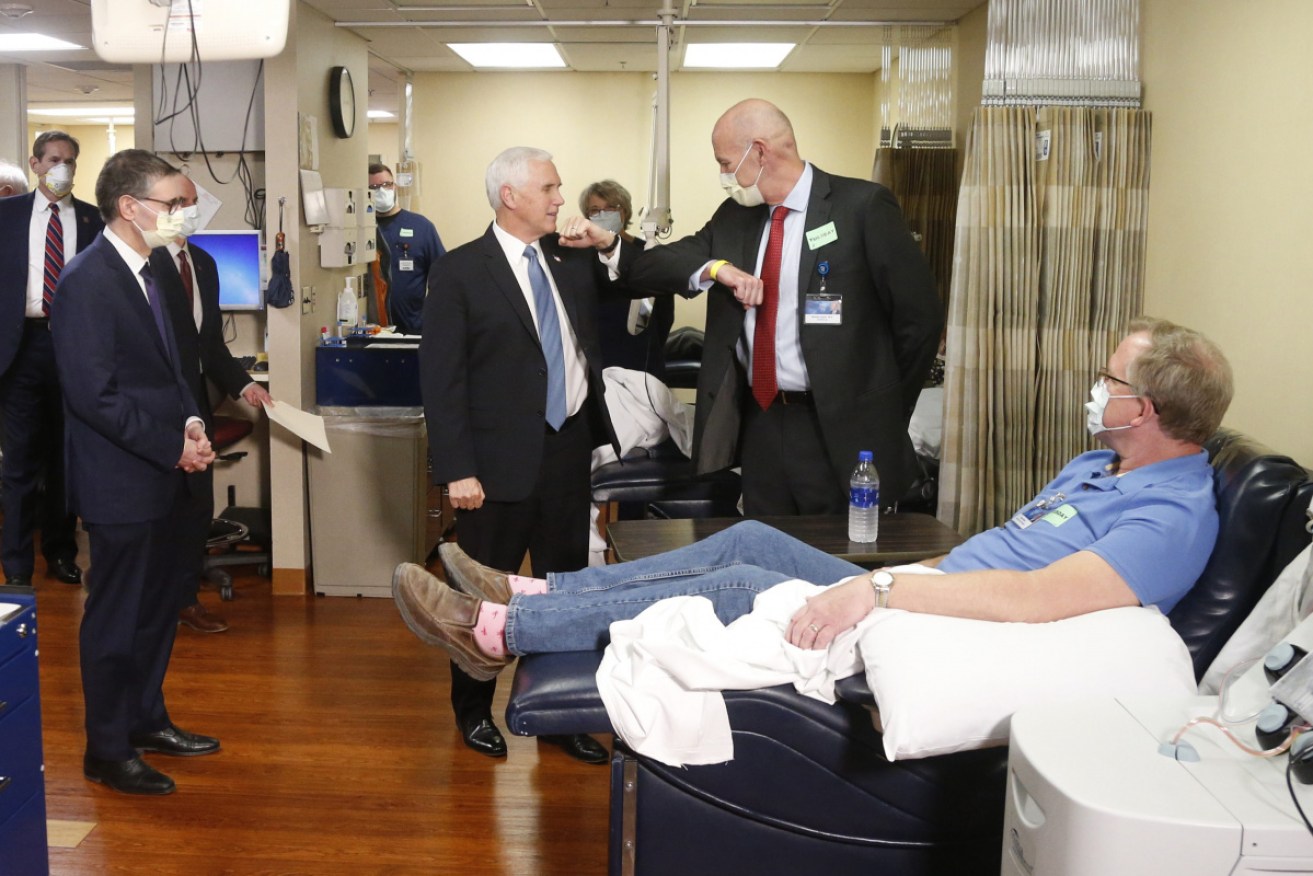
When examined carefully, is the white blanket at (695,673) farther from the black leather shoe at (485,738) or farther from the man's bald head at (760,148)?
the man's bald head at (760,148)

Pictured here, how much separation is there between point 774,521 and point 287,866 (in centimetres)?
141

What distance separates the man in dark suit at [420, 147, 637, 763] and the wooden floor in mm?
213

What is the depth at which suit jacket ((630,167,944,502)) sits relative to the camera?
326cm

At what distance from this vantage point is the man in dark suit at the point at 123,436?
2943 millimetres

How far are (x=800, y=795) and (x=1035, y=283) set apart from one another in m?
2.21

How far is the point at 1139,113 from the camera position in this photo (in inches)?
147

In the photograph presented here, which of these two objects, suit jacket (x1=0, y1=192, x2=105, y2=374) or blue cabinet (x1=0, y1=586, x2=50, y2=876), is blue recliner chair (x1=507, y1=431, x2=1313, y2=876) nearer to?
blue cabinet (x1=0, y1=586, x2=50, y2=876)

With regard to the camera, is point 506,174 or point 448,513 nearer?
point 506,174

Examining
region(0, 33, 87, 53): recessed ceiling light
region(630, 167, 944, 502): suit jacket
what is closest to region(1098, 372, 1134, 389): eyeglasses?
region(630, 167, 944, 502): suit jacket

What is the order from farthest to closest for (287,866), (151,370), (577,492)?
1. (577,492)
2. (151,370)
3. (287,866)

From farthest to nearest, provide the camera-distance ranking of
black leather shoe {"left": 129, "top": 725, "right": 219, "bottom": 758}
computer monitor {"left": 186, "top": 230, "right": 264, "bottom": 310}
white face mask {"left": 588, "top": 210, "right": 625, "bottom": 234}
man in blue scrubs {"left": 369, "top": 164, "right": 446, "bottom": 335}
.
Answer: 1. man in blue scrubs {"left": 369, "top": 164, "right": 446, "bottom": 335}
2. computer monitor {"left": 186, "top": 230, "right": 264, "bottom": 310}
3. white face mask {"left": 588, "top": 210, "right": 625, "bottom": 234}
4. black leather shoe {"left": 129, "top": 725, "right": 219, "bottom": 758}

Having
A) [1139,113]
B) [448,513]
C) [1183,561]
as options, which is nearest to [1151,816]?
[1183,561]

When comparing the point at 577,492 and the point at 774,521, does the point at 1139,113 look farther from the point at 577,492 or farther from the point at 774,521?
the point at 577,492

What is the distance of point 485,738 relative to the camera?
341cm
